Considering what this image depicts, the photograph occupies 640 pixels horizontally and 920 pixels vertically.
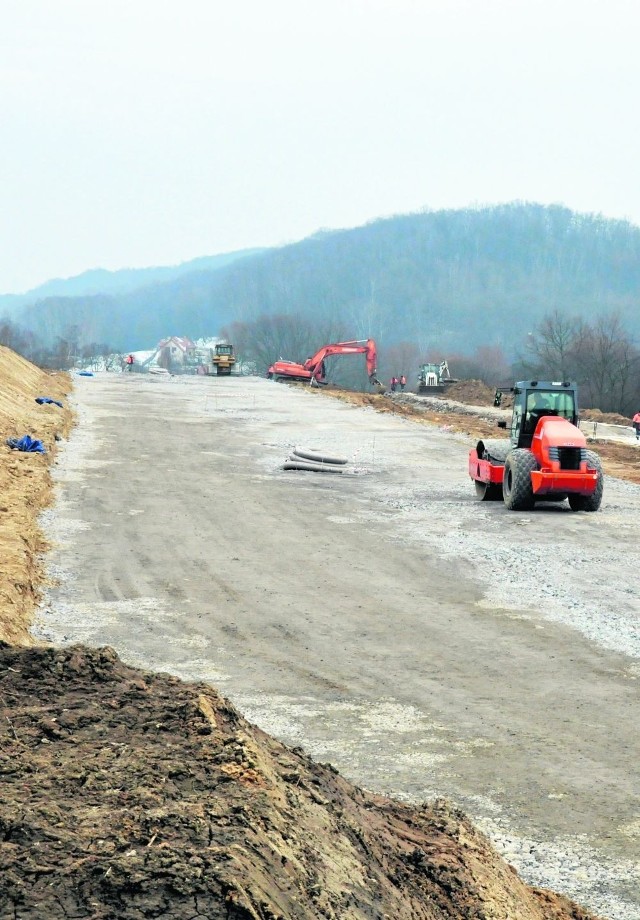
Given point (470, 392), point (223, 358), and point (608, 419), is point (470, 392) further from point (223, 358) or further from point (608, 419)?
point (223, 358)

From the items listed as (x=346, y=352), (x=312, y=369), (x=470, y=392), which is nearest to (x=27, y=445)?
(x=346, y=352)

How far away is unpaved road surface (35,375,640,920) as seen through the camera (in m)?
8.54

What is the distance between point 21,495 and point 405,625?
976cm

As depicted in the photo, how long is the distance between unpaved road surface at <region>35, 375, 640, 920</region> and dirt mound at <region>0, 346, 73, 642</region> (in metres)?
0.41

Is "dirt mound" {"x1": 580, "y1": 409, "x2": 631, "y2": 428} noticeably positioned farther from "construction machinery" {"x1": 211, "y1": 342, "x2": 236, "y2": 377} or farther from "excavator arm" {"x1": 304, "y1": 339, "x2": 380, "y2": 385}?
A: "construction machinery" {"x1": 211, "y1": 342, "x2": 236, "y2": 377}

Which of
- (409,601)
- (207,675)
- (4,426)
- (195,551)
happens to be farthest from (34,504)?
(4,426)

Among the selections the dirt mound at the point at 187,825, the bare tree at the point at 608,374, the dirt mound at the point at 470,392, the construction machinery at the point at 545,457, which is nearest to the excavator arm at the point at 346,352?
the dirt mound at the point at 470,392

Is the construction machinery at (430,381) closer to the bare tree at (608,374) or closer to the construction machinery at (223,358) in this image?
the construction machinery at (223,358)

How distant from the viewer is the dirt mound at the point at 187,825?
15.0 feet

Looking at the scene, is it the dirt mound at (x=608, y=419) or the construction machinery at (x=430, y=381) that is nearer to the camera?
the dirt mound at (x=608, y=419)

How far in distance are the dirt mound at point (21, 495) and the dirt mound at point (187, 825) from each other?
563 cm

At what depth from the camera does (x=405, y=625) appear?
13469 millimetres

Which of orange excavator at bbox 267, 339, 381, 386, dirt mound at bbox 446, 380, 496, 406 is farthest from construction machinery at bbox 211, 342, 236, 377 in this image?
dirt mound at bbox 446, 380, 496, 406

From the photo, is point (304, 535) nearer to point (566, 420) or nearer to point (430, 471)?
point (566, 420)
